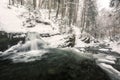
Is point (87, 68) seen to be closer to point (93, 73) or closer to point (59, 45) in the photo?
point (93, 73)

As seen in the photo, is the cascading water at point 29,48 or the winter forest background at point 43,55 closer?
the winter forest background at point 43,55

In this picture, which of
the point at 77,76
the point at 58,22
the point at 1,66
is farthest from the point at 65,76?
the point at 58,22

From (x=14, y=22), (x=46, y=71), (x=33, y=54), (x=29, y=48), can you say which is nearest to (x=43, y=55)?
(x=33, y=54)

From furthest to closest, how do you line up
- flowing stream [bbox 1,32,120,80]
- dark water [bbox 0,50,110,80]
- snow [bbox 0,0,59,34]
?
snow [bbox 0,0,59,34], flowing stream [bbox 1,32,120,80], dark water [bbox 0,50,110,80]

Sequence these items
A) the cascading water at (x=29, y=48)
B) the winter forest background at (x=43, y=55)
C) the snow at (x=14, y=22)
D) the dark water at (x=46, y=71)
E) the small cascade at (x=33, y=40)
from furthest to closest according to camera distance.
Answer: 1. the snow at (x=14, y=22)
2. the small cascade at (x=33, y=40)
3. the cascading water at (x=29, y=48)
4. the winter forest background at (x=43, y=55)
5. the dark water at (x=46, y=71)

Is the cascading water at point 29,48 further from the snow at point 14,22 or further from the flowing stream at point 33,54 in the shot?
the snow at point 14,22

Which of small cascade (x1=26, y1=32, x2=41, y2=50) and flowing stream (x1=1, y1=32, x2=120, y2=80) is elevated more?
small cascade (x1=26, y1=32, x2=41, y2=50)

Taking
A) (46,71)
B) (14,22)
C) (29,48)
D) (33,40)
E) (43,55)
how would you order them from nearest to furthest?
(46,71)
(43,55)
(29,48)
(33,40)
(14,22)

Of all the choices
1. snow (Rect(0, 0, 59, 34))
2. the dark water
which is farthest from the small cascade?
the dark water

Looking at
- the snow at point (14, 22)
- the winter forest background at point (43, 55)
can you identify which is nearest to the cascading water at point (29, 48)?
the winter forest background at point (43, 55)

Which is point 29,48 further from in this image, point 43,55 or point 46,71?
point 46,71

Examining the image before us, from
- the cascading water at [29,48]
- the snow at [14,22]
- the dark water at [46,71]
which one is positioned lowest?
the dark water at [46,71]

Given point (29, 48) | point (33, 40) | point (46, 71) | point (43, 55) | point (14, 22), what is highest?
point (14, 22)

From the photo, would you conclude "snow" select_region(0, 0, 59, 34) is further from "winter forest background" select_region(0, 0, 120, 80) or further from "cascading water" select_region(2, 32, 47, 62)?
"cascading water" select_region(2, 32, 47, 62)
